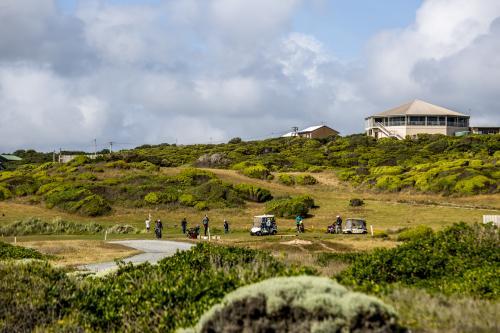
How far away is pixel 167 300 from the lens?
11992mm

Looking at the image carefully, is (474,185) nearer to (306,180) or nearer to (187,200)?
(306,180)

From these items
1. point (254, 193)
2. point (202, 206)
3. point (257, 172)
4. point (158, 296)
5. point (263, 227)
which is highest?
point (257, 172)

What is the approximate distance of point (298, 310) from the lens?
30.1ft

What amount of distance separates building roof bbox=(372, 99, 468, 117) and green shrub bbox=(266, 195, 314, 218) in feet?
200

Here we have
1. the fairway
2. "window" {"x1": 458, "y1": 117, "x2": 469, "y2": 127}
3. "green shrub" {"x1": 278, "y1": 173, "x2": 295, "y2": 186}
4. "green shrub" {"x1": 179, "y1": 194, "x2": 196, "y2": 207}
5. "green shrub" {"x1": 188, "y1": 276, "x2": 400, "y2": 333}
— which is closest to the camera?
"green shrub" {"x1": 188, "y1": 276, "x2": 400, "y2": 333}

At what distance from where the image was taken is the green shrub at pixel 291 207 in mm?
55125

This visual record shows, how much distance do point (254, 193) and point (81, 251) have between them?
108ft

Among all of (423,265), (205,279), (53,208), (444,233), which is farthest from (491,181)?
(205,279)

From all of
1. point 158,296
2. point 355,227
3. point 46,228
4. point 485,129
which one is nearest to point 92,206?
point 46,228

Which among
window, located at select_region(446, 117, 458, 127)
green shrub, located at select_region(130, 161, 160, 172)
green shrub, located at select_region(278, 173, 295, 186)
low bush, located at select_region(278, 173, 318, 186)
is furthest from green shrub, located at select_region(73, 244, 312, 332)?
window, located at select_region(446, 117, 458, 127)

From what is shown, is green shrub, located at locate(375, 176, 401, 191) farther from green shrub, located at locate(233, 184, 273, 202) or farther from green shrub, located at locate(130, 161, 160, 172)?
green shrub, located at locate(130, 161, 160, 172)

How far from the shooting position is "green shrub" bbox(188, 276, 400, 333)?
8.75m

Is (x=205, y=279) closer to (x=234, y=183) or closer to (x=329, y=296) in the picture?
(x=329, y=296)

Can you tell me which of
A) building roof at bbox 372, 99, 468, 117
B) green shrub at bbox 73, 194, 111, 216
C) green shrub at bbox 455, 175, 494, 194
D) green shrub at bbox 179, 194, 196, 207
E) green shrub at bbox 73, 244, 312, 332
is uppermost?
building roof at bbox 372, 99, 468, 117
